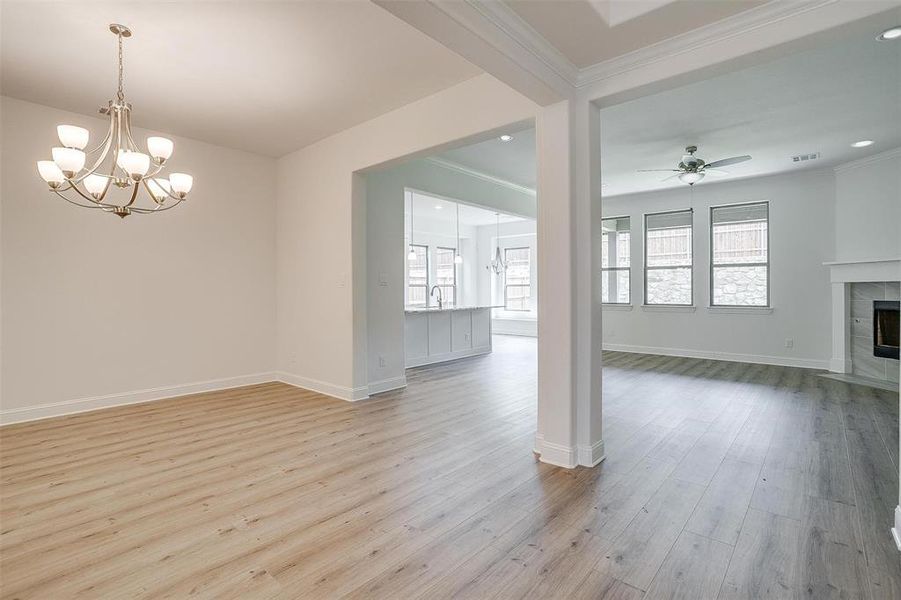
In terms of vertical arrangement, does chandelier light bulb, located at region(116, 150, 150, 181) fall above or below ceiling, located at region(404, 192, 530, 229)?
below

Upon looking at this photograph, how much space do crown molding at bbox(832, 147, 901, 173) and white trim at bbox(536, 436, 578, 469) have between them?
605cm

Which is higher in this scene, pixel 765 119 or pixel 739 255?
pixel 765 119

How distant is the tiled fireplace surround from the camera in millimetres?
5562

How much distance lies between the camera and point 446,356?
286 inches

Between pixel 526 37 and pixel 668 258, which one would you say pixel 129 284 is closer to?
pixel 526 37

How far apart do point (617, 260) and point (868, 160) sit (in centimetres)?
369

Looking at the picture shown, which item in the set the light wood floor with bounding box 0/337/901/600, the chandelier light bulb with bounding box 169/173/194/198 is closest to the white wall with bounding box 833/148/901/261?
the light wood floor with bounding box 0/337/901/600

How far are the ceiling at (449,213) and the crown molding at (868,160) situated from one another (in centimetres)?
491

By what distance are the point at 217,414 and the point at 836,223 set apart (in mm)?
8328

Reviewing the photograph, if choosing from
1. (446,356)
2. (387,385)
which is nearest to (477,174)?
(446,356)

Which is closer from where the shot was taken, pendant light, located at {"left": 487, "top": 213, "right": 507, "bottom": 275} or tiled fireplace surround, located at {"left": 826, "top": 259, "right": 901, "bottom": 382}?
tiled fireplace surround, located at {"left": 826, "top": 259, "right": 901, "bottom": 382}

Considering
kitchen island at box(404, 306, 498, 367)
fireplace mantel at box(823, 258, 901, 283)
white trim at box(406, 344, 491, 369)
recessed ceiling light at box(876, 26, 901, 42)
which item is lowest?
white trim at box(406, 344, 491, 369)

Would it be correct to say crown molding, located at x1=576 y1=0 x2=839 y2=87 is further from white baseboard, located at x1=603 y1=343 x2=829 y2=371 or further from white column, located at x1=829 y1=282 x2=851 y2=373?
white baseboard, located at x1=603 y1=343 x2=829 y2=371

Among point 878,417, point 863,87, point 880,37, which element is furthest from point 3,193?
point 878,417
